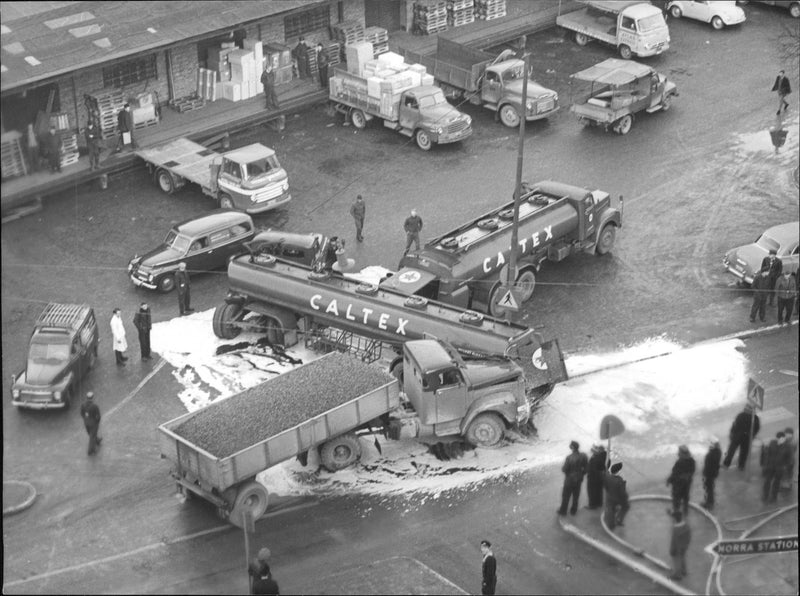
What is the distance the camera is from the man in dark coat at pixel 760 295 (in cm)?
3334

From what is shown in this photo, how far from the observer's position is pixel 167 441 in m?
26.0

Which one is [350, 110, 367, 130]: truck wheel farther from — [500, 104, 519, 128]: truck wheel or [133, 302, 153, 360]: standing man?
[133, 302, 153, 360]: standing man

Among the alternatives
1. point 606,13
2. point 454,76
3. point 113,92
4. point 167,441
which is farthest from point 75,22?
point 606,13

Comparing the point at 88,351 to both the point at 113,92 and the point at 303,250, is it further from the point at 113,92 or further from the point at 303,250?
the point at 113,92

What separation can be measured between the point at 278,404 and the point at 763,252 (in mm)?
14605

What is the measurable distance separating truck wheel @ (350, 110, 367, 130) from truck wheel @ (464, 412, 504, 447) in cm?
1896

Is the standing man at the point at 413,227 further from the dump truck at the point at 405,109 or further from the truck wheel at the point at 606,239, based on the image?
the dump truck at the point at 405,109

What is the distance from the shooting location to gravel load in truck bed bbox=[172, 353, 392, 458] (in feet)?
84.3

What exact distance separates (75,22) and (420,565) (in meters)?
21.1

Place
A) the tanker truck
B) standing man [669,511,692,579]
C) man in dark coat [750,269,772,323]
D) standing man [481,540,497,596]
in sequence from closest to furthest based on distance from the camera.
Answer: standing man [669,511,692,579], standing man [481,540,497,596], the tanker truck, man in dark coat [750,269,772,323]

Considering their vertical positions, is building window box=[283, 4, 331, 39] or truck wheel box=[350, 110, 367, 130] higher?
building window box=[283, 4, 331, 39]

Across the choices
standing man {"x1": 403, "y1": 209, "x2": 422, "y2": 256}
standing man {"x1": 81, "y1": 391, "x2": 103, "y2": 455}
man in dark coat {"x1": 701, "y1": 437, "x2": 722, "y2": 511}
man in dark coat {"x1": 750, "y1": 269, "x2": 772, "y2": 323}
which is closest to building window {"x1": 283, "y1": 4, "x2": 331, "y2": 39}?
standing man {"x1": 403, "y1": 209, "x2": 422, "y2": 256}

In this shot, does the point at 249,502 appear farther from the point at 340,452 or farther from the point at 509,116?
the point at 509,116

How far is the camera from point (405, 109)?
43688 millimetres
